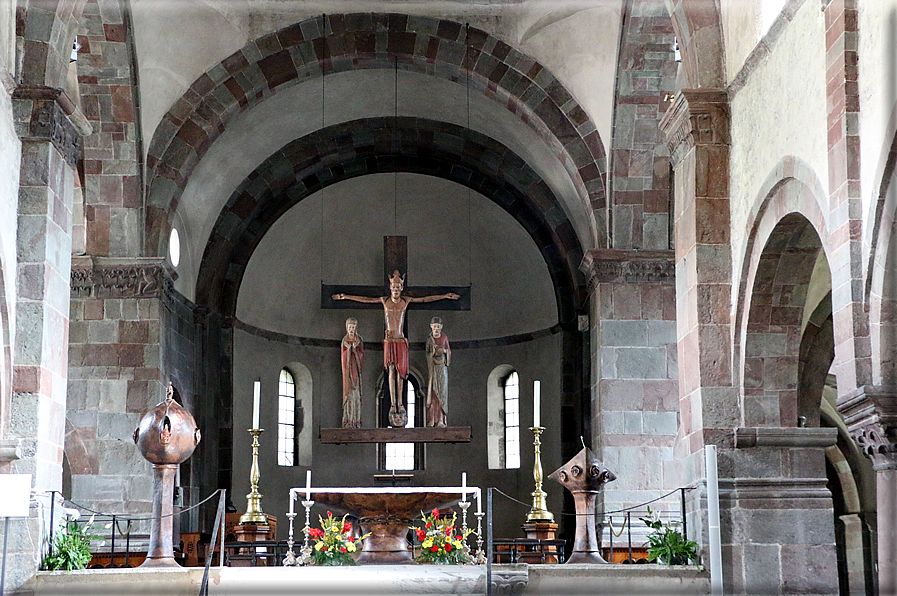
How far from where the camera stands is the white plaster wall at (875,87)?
24.2 feet

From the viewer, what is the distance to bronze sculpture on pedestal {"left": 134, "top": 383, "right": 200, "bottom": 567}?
1045 cm

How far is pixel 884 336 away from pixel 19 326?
733cm

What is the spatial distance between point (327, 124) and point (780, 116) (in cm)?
1174

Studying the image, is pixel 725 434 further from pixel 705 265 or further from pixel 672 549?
pixel 705 265

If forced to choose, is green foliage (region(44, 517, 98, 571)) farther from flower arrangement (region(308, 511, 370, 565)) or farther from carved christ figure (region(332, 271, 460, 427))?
carved christ figure (region(332, 271, 460, 427))

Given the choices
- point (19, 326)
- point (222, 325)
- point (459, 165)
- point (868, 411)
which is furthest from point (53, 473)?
point (459, 165)

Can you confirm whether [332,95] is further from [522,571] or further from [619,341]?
[522,571]

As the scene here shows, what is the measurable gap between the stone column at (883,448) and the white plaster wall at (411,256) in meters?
13.7

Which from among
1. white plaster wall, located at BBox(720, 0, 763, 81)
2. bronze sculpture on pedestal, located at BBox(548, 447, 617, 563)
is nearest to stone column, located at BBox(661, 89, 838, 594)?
white plaster wall, located at BBox(720, 0, 763, 81)

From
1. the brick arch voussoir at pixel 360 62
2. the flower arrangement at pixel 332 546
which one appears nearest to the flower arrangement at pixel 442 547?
the flower arrangement at pixel 332 546

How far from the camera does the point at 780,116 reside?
951 cm

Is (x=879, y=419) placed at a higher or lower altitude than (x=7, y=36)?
lower

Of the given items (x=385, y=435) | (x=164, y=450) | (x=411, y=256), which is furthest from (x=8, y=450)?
(x=411, y=256)

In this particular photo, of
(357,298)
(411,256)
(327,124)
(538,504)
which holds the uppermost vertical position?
(327,124)
